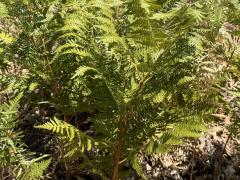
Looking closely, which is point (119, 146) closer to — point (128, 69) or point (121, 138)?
point (121, 138)

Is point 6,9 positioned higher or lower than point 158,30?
higher

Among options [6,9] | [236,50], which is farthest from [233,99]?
[6,9]

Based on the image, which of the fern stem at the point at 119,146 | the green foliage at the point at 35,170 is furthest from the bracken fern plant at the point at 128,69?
the green foliage at the point at 35,170

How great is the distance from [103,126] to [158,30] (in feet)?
2.51

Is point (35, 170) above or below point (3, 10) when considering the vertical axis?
below

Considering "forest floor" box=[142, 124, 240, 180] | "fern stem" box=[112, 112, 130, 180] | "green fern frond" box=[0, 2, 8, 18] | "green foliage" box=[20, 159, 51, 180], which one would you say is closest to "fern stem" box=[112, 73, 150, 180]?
"fern stem" box=[112, 112, 130, 180]

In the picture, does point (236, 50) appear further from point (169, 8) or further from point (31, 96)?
point (31, 96)

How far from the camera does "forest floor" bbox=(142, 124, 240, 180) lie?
347 centimetres

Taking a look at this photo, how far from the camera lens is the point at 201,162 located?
11.8 feet

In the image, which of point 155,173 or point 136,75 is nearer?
point 136,75

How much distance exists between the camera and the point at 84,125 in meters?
3.74

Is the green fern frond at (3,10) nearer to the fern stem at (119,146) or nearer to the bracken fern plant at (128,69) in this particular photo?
the bracken fern plant at (128,69)

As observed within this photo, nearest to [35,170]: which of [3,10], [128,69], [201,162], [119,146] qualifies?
[119,146]

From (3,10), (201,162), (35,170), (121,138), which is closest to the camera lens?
(35,170)
